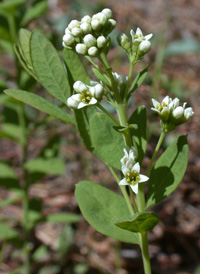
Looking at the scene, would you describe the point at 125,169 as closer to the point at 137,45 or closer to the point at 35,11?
the point at 137,45

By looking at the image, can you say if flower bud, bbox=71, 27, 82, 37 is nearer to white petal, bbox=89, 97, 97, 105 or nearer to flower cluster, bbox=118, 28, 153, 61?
flower cluster, bbox=118, 28, 153, 61

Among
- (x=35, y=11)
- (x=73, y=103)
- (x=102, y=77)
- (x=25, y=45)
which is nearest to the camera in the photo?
(x=73, y=103)

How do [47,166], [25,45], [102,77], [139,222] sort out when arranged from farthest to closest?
[47,166] → [25,45] → [102,77] → [139,222]

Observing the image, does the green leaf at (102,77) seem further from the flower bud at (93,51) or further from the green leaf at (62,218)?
the green leaf at (62,218)

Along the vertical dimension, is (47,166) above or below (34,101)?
below

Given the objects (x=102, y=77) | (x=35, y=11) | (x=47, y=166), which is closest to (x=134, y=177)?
(x=102, y=77)

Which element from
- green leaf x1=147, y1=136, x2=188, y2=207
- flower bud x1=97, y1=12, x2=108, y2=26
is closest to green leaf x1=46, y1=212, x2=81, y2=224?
green leaf x1=147, y1=136, x2=188, y2=207

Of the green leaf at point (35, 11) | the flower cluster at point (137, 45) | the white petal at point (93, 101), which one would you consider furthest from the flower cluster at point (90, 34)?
the green leaf at point (35, 11)

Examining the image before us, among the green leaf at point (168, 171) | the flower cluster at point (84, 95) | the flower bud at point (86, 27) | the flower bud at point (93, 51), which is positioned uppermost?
the flower bud at point (86, 27)
